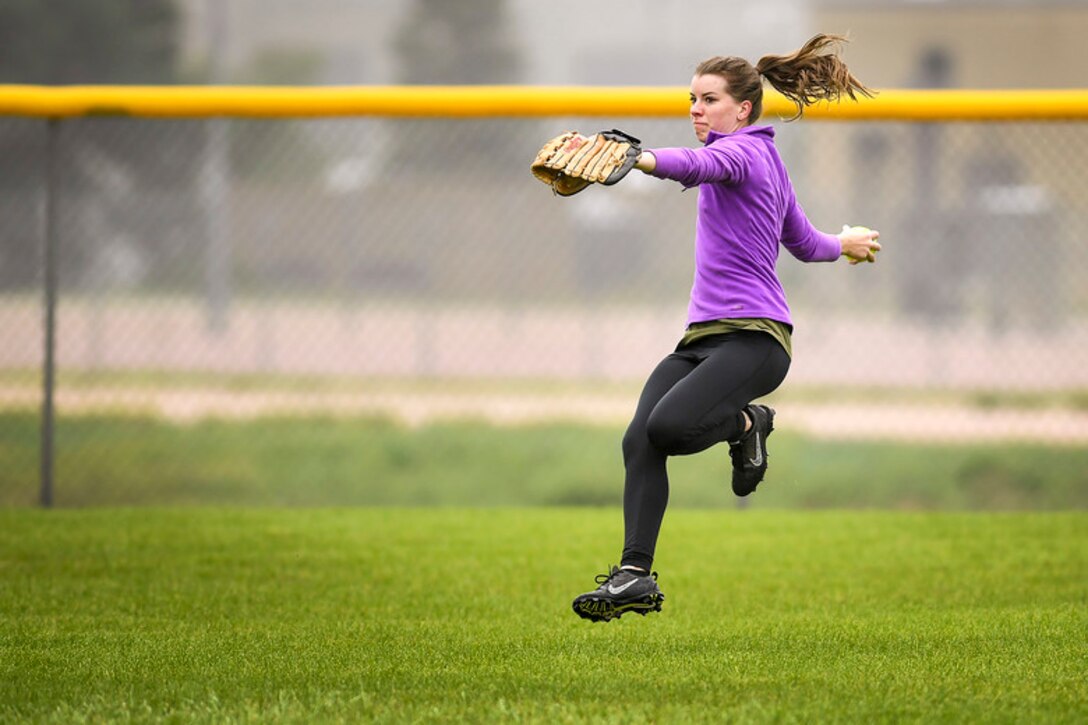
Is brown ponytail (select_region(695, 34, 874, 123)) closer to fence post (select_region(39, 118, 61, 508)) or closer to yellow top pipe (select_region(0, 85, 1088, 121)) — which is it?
yellow top pipe (select_region(0, 85, 1088, 121))

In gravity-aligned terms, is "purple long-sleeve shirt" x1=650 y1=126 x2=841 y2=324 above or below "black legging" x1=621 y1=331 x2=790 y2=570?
above

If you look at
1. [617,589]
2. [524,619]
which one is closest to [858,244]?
[617,589]

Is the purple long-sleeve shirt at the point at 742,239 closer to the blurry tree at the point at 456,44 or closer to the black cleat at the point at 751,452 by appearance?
the black cleat at the point at 751,452

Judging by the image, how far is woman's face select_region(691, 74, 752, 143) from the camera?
4109 millimetres

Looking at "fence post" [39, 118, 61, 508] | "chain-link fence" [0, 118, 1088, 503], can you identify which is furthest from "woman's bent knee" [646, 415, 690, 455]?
"chain-link fence" [0, 118, 1088, 503]

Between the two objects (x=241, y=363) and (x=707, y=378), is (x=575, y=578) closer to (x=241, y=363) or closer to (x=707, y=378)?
(x=707, y=378)

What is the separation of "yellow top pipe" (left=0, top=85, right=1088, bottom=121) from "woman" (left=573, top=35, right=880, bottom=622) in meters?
2.87

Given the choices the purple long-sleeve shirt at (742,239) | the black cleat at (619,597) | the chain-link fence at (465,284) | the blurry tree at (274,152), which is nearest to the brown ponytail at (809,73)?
the purple long-sleeve shirt at (742,239)

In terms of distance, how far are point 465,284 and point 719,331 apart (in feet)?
37.2

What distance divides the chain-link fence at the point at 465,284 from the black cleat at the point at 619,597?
4.48m

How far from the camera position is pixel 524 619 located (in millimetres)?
4805

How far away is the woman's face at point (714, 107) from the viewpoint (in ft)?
13.5

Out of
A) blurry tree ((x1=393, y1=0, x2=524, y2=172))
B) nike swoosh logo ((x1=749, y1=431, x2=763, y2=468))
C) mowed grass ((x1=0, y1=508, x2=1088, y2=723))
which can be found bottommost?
mowed grass ((x1=0, y1=508, x2=1088, y2=723))

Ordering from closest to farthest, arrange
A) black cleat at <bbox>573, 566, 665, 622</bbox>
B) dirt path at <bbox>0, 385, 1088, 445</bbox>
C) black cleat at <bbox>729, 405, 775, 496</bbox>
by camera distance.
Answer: black cleat at <bbox>573, 566, 665, 622</bbox>
black cleat at <bbox>729, 405, 775, 496</bbox>
dirt path at <bbox>0, 385, 1088, 445</bbox>
